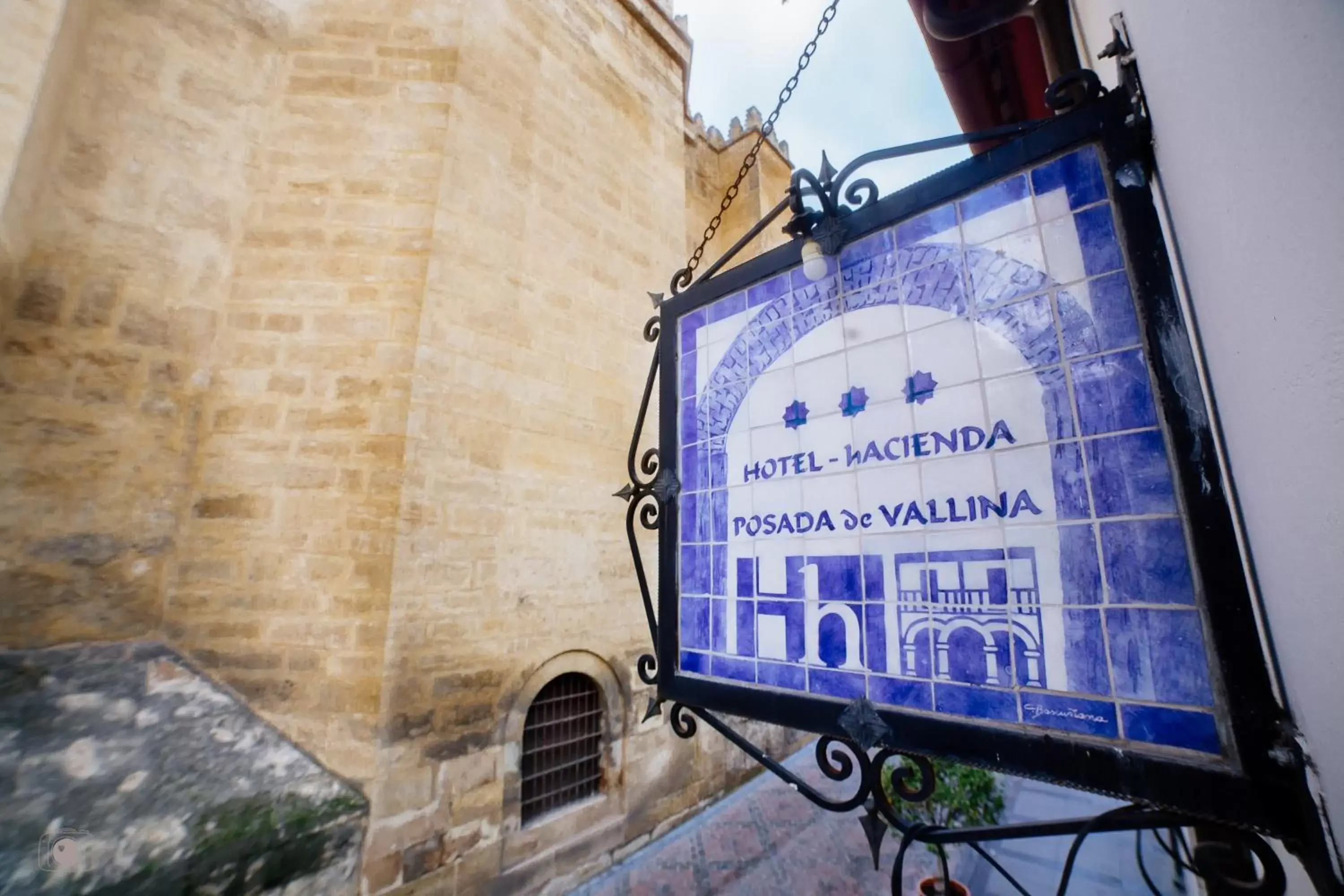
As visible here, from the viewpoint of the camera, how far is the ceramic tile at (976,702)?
112cm

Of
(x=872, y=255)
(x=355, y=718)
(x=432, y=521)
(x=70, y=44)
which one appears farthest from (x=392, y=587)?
(x=70, y=44)

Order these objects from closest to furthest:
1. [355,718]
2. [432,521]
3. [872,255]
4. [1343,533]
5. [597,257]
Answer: [1343,533]
[872,255]
[355,718]
[432,521]
[597,257]

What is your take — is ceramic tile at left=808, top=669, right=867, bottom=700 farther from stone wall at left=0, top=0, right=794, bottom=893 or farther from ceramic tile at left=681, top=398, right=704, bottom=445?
stone wall at left=0, top=0, right=794, bottom=893

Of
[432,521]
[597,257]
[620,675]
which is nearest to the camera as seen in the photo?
[432,521]

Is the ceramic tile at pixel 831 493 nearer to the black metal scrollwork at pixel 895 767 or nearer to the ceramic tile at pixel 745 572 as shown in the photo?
the ceramic tile at pixel 745 572

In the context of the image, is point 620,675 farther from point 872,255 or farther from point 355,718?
point 872,255

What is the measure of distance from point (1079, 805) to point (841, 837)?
269 centimetres

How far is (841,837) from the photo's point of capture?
16.4ft

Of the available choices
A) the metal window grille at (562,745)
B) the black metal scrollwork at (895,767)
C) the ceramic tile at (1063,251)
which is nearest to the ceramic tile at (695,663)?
the black metal scrollwork at (895,767)

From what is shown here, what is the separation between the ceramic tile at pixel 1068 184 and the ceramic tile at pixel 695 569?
1326 mm

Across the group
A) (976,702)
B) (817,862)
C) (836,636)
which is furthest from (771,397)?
(817,862)

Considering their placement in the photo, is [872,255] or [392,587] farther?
[392,587]

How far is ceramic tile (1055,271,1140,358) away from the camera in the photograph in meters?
1.09

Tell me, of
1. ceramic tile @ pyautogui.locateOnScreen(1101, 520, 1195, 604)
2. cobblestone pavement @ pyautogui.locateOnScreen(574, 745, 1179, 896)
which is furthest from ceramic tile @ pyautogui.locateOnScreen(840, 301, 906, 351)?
cobblestone pavement @ pyautogui.locateOnScreen(574, 745, 1179, 896)
